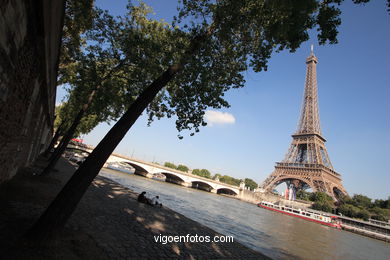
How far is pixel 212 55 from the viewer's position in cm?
800

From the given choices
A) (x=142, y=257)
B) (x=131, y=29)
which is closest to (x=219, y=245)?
(x=142, y=257)

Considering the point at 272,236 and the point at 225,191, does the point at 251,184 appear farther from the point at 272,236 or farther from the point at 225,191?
the point at 272,236

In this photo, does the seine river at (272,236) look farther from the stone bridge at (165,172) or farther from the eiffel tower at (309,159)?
the eiffel tower at (309,159)

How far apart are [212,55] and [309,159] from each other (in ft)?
250

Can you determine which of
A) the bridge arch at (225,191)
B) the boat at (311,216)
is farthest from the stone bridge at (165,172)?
the boat at (311,216)

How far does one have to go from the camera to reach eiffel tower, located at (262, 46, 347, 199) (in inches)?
2704

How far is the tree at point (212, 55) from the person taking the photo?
482 centimetres

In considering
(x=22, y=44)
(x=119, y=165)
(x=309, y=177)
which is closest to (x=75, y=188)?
(x=22, y=44)

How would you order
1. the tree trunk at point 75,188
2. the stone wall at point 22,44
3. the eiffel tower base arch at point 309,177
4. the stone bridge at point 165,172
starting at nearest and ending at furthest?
1. the stone wall at point 22,44
2. the tree trunk at point 75,188
3. the stone bridge at point 165,172
4. the eiffel tower base arch at point 309,177

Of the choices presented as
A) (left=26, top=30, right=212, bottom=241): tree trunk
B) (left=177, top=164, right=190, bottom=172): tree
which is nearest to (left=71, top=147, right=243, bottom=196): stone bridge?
(left=177, top=164, right=190, bottom=172): tree

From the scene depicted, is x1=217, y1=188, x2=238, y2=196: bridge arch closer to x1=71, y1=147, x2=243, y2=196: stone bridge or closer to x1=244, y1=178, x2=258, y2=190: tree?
x1=71, y1=147, x2=243, y2=196: stone bridge

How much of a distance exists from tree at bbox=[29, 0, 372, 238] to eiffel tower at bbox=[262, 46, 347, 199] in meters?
70.8

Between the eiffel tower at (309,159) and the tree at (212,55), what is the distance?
70.8 meters

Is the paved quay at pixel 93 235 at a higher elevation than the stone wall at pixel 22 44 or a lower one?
lower
